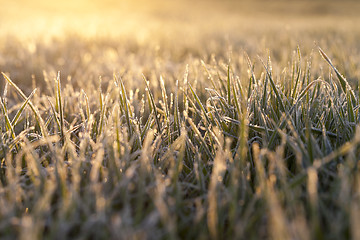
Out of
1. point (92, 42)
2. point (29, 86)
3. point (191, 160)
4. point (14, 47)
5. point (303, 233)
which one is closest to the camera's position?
point (303, 233)

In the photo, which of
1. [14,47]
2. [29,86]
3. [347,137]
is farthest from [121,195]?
[14,47]

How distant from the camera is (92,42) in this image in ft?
12.0

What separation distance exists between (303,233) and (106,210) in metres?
0.41

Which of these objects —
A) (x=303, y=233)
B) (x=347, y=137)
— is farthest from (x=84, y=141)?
(x=347, y=137)

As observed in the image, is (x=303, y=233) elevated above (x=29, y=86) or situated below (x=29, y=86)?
above

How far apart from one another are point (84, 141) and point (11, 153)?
1.00 ft

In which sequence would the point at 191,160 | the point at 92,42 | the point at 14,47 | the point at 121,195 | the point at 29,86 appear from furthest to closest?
1. the point at 92,42
2. the point at 14,47
3. the point at 29,86
4. the point at 191,160
5. the point at 121,195

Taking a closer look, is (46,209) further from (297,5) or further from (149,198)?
(297,5)

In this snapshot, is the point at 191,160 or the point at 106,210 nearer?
the point at 106,210

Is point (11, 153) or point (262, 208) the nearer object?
point (262, 208)

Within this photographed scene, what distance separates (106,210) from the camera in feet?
2.37

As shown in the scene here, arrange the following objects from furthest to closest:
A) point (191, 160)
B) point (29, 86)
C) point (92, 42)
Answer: point (92, 42) → point (29, 86) → point (191, 160)

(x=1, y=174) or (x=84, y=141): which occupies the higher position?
(x=84, y=141)

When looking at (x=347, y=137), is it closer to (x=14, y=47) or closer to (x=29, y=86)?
(x=29, y=86)
